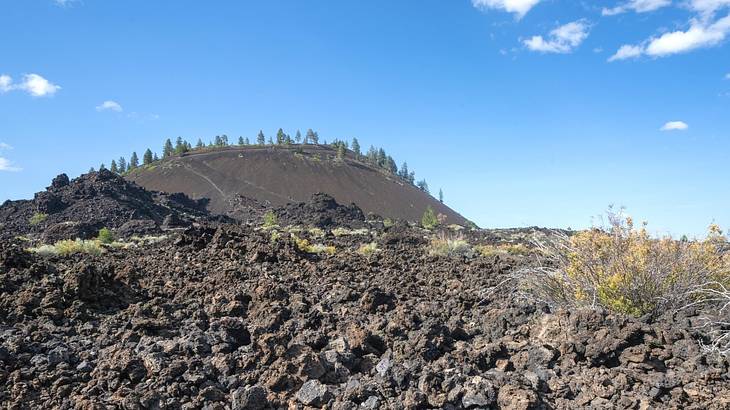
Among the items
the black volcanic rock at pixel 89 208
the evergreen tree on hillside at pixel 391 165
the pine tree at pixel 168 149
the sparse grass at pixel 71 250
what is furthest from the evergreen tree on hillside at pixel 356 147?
the sparse grass at pixel 71 250

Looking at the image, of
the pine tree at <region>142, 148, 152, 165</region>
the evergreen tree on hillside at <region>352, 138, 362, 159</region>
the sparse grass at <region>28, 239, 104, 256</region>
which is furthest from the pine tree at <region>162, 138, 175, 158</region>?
the sparse grass at <region>28, 239, 104, 256</region>

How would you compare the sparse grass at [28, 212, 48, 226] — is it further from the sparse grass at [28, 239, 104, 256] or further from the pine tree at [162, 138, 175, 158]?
the pine tree at [162, 138, 175, 158]

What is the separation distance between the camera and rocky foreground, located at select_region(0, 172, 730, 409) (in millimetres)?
3387

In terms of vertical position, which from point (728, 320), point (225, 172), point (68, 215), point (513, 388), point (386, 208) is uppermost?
point (225, 172)

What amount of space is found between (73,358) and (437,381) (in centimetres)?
284

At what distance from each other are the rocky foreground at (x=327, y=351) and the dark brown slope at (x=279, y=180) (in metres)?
49.6

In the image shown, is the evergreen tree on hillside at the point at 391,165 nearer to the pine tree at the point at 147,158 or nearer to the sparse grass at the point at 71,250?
the pine tree at the point at 147,158

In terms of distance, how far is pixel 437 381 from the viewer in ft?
11.4

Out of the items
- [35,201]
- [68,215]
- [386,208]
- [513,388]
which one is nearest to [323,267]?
[513,388]

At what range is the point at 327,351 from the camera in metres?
4.09

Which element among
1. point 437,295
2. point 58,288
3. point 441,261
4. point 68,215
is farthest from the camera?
point 68,215

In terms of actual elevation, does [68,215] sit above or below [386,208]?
below

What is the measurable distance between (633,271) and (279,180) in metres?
66.2

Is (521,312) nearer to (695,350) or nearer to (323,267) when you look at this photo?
(695,350)
